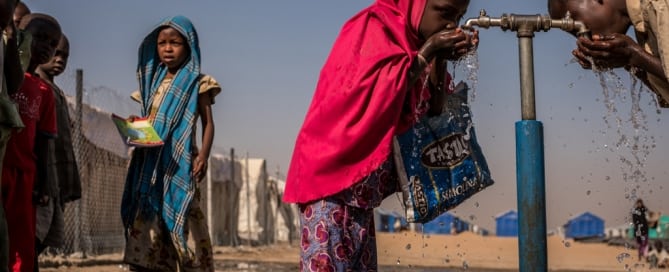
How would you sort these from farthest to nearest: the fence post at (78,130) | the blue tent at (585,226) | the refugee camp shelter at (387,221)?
the blue tent at (585,226)
the fence post at (78,130)
the refugee camp shelter at (387,221)

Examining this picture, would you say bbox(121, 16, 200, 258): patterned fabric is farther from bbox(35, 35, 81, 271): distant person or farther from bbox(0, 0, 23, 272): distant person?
bbox(0, 0, 23, 272): distant person

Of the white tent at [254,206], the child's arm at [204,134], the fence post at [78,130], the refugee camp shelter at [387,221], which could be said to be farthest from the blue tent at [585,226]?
the child's arm at [204,134]

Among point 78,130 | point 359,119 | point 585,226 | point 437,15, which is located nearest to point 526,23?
point 437,15

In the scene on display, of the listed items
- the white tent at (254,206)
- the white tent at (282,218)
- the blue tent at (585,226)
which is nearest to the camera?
the white tent at (254,206)

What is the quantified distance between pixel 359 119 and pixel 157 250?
268cm

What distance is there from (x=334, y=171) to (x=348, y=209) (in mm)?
167

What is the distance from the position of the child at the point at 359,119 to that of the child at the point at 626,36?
1.27 feet

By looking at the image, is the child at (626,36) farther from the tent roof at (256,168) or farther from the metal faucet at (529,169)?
the tent roof at (256,168)

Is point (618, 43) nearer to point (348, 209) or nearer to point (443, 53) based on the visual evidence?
point (443, 53)

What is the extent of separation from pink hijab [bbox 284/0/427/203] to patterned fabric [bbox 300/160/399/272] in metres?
0.07

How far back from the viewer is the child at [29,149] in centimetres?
529

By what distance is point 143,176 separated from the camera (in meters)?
6.10

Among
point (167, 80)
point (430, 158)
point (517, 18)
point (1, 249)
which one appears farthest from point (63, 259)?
point (517, 18)

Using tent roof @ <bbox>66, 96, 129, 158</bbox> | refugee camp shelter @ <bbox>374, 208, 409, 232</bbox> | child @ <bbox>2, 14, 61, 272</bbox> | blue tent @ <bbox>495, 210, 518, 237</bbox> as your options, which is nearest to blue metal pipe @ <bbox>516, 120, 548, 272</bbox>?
refugee camp shelter @ <bbox>374, 208, 409, 232</bbox>
